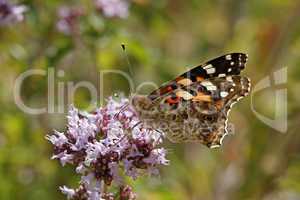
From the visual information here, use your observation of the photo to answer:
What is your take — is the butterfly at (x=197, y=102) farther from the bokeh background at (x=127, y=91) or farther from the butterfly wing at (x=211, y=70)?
the bokeh background at (x=127, y=91)

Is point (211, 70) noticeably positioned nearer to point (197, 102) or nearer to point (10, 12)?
point (197, 102)

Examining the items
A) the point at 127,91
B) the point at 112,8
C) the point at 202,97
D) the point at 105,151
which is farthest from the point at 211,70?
the point at 127,91

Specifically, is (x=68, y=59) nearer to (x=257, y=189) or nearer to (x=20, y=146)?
(x=20, y=146)

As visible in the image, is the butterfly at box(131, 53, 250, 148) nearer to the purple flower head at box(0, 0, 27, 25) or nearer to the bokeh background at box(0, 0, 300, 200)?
the bokeh background at box(0, 0, 300, 200)

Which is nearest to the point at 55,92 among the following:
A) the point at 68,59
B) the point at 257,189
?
the point at 68,59

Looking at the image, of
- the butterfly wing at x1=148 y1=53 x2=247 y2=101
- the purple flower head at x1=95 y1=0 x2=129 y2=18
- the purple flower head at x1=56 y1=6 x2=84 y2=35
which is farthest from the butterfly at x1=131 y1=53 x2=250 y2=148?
the purple flower head at x1=95 y1=0 x2=129 y2=18

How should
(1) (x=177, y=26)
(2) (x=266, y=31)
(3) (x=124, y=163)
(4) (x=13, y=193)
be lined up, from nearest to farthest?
(3) (x=124, y=163)
(4) (x=13, y=193)
(2) (x=266, y=31)
(1) (x=177, y=26)
